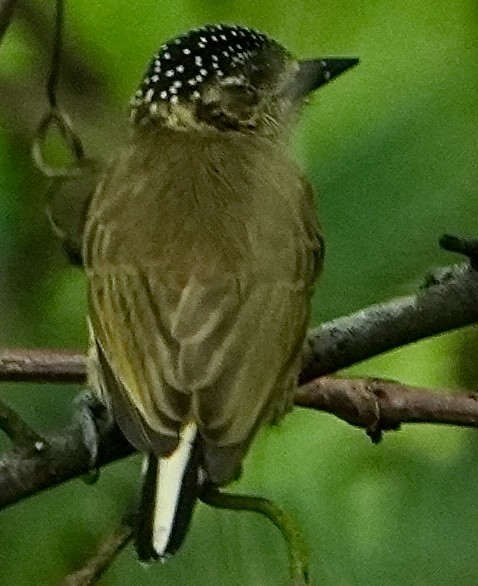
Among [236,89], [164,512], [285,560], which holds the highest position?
[236,89]

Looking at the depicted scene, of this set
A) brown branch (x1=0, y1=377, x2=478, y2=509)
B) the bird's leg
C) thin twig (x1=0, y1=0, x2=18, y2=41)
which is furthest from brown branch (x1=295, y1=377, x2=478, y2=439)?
thin twig (x1=0, y1=0, x2=18, y2=41)

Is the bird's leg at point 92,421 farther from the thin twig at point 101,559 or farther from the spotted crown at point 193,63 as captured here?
the spotted crown at point 193,63

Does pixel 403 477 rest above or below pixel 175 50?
below

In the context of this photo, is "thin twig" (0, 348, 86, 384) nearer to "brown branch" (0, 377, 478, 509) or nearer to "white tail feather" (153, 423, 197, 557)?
"brown branch" (0, 377, 478, 509)

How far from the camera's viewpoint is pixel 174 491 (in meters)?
0.85

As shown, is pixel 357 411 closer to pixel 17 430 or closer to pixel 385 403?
pixel 385 403

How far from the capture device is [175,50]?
101 centimetres

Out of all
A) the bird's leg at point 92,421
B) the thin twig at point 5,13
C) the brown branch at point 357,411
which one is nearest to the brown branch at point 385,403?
the brown branch at point 357,411

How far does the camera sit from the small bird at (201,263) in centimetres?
86

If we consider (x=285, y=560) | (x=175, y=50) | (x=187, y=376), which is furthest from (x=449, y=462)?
(x=175, y=50)

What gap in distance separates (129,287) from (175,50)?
0.19 meters

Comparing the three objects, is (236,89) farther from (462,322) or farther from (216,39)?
(462,322)

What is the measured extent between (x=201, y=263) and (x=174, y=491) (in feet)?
0.54

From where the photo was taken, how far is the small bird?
0.86 meters
